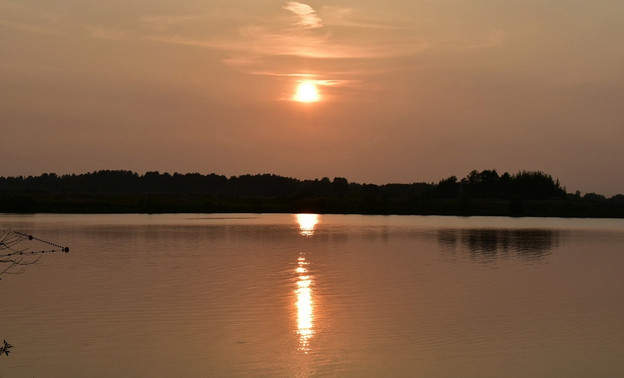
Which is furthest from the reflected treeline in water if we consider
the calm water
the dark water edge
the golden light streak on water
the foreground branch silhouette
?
the dark water edge

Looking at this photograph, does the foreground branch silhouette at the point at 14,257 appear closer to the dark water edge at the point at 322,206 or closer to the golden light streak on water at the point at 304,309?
the golden light streak on water at the point at 304,309

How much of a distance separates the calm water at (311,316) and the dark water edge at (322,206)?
79.0 meters

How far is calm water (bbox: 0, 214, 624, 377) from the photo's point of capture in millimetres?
14914

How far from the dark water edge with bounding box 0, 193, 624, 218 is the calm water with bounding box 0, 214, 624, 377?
78971 millimetres

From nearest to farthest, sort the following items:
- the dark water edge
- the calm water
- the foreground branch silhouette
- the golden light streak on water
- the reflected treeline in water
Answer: the foreground branch silhouette, the calm water, the golden light streak on water, the reflected treeline in water, the dark water edge

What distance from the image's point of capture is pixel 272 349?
15992mm

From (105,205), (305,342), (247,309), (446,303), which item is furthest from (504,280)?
(105,205)

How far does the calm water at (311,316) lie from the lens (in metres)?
14.9

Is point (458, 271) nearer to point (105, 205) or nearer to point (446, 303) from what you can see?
point (446, 303)

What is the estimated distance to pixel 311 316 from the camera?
2012cm

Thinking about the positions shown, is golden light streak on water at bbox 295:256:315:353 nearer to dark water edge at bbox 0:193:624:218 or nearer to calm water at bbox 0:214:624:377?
calm water at bbox 0:214:624:377

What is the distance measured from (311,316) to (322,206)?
116890 millimetres

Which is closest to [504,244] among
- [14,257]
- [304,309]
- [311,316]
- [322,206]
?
[14,257]

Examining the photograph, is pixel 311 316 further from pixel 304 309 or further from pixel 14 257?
pixel 14 257
